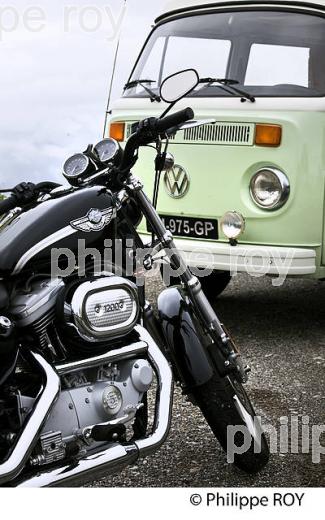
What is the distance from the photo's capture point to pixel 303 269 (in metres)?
5.18

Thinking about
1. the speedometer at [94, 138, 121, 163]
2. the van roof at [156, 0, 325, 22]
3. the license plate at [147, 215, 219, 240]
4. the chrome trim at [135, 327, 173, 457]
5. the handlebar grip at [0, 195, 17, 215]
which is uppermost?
the van roof at [156, 0, 325, 22]

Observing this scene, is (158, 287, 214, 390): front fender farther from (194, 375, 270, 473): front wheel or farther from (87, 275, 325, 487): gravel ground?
(87, 275, 325, 487): gravel ground

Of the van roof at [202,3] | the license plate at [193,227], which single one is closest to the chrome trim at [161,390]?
the license plate at [193,227]

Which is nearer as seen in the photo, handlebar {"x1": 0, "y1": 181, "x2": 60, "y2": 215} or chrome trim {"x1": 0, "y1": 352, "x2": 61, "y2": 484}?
chrome trim {"x1": 0, "y1": 352, "x2": 61, "y2": 484}

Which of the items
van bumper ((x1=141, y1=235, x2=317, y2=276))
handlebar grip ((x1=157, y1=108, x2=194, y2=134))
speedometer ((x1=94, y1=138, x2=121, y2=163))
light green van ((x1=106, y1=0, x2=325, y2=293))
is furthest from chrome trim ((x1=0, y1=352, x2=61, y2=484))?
light green van ((x1=106, y1=0, x2=325, y2=293))

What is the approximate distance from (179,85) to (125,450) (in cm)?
128

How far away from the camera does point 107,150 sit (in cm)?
300

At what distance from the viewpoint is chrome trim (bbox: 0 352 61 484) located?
2.55 metres

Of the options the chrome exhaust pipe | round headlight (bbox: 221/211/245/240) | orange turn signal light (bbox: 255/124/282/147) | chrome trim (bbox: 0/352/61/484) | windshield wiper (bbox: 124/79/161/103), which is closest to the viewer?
chrome trim (bbox: 0/352/61/484)

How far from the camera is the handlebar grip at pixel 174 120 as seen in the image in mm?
2949

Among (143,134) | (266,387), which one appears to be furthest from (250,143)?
(143,134)

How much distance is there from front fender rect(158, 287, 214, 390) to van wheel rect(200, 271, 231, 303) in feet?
9.84

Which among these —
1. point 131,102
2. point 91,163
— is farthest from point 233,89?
point 91,163

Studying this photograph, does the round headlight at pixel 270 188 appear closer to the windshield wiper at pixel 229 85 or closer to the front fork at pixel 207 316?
the windshield wiper at pixel 229 85
